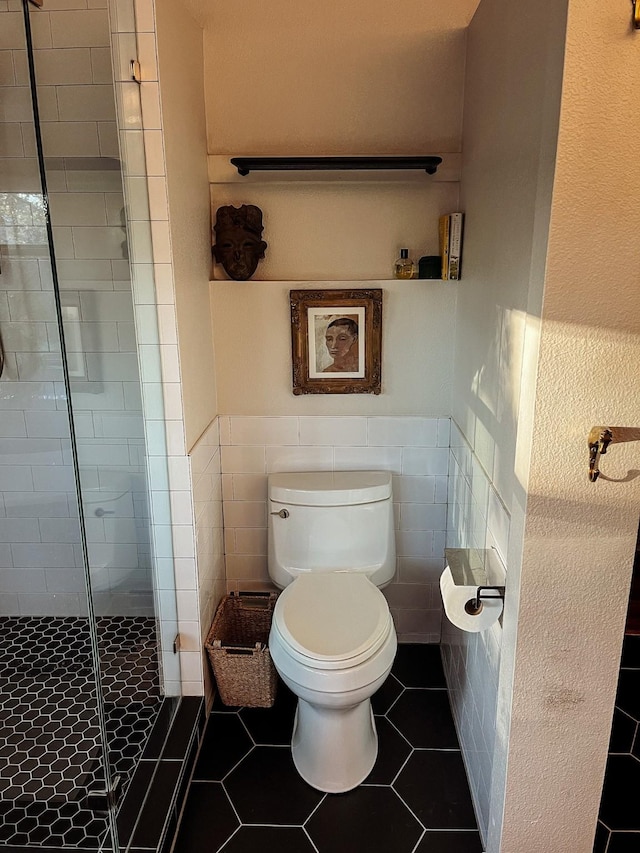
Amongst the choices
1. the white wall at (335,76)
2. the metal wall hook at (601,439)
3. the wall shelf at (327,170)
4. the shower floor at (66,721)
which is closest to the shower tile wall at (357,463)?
the shower floor at (66,721)

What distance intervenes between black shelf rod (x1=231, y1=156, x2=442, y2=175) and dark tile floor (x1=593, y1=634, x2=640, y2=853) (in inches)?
69.4

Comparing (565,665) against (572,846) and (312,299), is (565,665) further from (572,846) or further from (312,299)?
(312,299)

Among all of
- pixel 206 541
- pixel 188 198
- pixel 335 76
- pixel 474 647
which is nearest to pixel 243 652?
pixel 206 541

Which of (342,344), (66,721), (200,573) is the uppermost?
(342,344)

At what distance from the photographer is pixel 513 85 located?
1528mm

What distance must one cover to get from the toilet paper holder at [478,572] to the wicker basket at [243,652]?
84 cm

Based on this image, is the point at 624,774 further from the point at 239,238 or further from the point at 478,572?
the point at 239,238

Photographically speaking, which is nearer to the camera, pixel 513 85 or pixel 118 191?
pixel 513 85

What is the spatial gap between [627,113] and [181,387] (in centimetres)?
134

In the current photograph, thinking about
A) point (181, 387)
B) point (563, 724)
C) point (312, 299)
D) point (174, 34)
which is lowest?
point (563, 724)

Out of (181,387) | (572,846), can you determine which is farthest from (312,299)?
(572,846)

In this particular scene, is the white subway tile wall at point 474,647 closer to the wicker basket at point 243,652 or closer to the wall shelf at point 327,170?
the wicker basket at point 243,652

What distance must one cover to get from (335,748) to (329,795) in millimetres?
144

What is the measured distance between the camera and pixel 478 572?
1.71 metres
